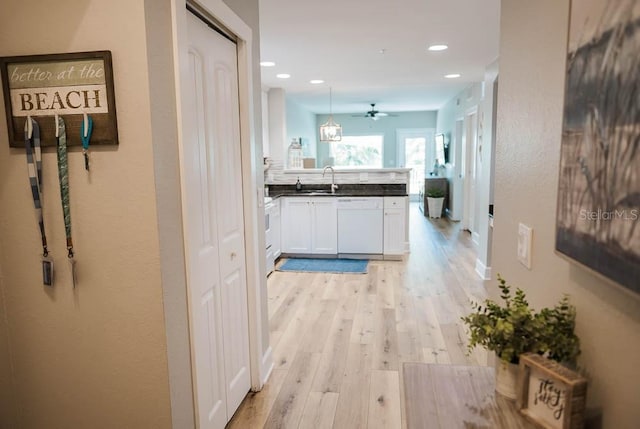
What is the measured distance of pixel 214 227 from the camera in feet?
6.70

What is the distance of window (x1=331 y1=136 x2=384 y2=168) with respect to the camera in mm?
12695

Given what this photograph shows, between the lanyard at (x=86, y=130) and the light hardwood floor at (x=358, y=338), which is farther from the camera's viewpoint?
the light hardwood floor at (x=358, y=338)

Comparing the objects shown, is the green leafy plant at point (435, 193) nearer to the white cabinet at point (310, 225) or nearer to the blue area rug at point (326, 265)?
the blue area rug at point (326, 265)

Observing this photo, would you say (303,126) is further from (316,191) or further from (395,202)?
(395,202)

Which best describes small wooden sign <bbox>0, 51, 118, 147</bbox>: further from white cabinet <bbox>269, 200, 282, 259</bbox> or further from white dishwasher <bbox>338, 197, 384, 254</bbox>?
white dishwasher <bbox>338, 197, 384, 254</bbox>

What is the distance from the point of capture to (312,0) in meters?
2.93

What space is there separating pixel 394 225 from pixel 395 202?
0.32m

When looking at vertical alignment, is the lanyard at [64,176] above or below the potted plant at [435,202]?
above

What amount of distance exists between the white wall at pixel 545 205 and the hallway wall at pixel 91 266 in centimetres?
122

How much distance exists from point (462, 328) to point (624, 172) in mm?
3102

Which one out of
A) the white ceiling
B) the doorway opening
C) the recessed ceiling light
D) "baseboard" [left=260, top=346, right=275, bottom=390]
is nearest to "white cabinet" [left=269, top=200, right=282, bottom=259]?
the white ceiling

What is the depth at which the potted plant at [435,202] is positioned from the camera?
9.30 m

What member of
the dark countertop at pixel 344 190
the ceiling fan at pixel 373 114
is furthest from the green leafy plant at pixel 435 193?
the dark countertop at pixel 344 190

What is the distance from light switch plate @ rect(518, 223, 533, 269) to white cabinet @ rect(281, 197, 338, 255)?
4.40 m
